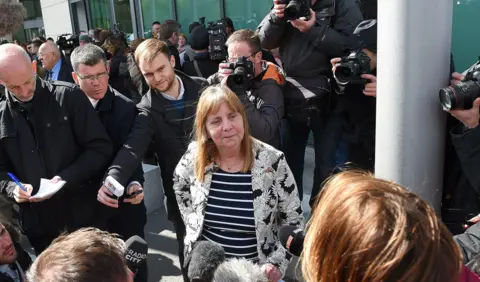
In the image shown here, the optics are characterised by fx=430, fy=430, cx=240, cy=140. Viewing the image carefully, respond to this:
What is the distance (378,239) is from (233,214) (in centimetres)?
119

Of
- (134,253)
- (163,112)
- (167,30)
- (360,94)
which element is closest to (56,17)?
(167,30)

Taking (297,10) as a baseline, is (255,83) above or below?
below

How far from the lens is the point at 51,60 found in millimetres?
5102

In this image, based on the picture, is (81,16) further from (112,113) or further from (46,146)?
(46,146)

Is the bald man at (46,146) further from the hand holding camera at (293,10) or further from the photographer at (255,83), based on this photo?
the hand holding camera at (293,10)

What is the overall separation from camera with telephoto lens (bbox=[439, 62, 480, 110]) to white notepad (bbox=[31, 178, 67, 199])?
1.84 meters

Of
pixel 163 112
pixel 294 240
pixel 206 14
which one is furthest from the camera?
pixel 206 14

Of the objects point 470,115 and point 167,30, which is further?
point 167,30

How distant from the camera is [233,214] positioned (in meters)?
2.02

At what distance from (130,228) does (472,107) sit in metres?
1.99

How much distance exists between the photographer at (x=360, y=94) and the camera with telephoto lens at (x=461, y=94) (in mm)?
653

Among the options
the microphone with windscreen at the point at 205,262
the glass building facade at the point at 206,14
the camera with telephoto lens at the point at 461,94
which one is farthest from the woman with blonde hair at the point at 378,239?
the glass building facade at the point at 206,14

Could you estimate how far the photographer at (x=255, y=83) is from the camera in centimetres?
249

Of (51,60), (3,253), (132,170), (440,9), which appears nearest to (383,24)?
(440,9)
